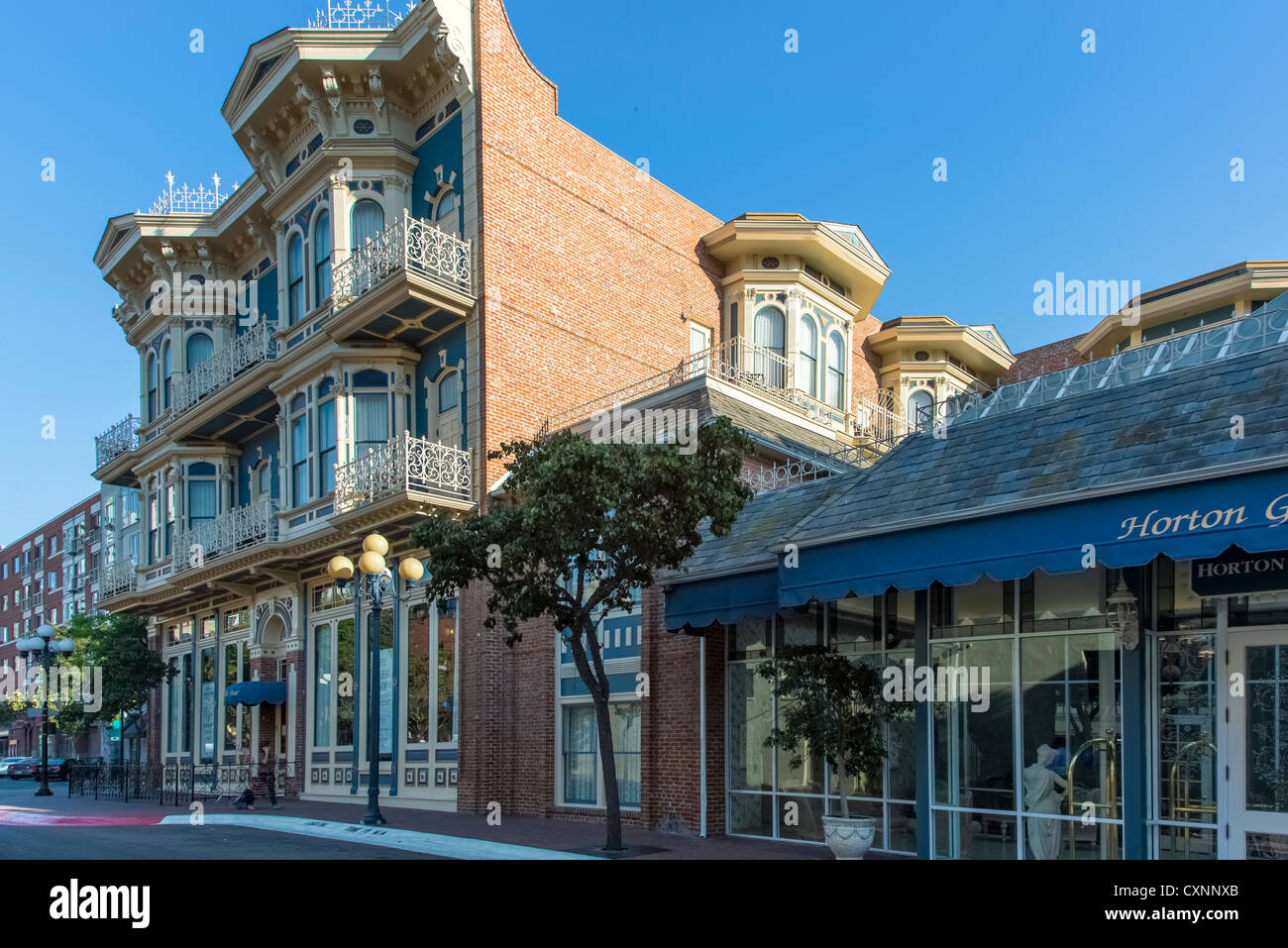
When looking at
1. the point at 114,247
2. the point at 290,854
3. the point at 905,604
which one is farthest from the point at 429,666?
the point at 114,247

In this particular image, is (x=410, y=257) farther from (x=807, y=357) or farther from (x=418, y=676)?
(x=807, y=357)

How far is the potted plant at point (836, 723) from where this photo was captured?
12.5m

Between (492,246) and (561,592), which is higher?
(492,246)

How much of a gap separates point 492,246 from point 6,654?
75.5 m

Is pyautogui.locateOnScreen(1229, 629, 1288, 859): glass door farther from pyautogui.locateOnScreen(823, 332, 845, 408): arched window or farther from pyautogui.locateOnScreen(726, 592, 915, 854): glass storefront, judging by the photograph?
pyautogui.locateOnScreen(823, 332, 845, 408): arched window

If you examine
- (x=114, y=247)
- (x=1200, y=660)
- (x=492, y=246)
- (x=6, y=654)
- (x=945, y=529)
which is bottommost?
(x=6, y=654)

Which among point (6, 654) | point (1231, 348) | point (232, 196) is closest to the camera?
point (1231, 348)

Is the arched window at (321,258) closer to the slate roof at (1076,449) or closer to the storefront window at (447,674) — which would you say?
the storefront window at (447,674)

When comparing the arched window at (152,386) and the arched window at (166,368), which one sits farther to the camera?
the arched window at (152,386)

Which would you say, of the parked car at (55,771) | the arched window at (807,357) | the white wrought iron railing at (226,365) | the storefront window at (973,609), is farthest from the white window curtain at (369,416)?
the parked car at (55,771)

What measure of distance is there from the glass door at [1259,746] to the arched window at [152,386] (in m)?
31.1

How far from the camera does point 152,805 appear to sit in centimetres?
2562

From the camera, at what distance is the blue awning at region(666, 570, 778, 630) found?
14125mm

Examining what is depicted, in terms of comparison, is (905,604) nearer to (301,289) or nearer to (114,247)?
(301,289)
